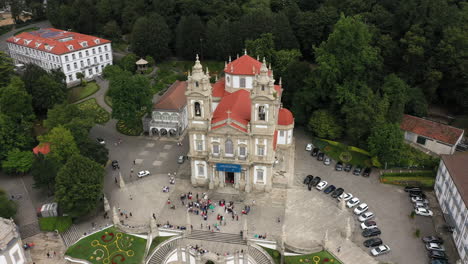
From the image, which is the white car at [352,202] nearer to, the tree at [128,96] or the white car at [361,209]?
the white car at [361,209]

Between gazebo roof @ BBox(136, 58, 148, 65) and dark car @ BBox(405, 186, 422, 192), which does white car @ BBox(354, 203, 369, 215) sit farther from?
gazebo roof @ BBox(136, 58, 148, 65)

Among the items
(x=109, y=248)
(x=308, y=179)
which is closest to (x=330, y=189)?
(x=308, y=179)

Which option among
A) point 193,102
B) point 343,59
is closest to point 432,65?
point 343,59

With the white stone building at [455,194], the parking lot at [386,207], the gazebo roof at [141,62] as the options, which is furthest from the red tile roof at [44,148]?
the white stone building at [455,194]

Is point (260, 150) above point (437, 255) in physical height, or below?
above

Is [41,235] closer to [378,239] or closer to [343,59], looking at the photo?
[378,239]

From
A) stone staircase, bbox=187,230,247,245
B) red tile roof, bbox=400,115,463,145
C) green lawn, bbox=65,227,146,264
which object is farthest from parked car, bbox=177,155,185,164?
red tile roof, bbox=400,115,463,145

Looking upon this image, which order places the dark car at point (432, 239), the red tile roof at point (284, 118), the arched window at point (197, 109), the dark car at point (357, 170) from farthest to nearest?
the red tile roof at point (284, 118)
the dark car at point (357, 170)
the arched window at point (197, 109)
the dark car at point (432, 239)

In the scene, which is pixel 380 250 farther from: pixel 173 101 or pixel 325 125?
pixel 173 101
